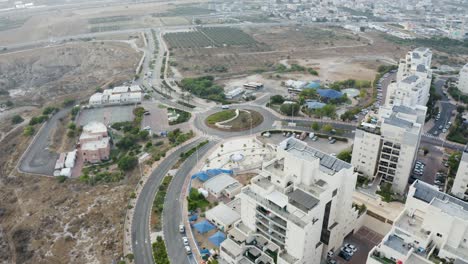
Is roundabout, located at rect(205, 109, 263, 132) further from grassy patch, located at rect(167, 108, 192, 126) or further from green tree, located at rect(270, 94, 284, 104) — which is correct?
green tree, located at rect(270, 94, 284, 104)

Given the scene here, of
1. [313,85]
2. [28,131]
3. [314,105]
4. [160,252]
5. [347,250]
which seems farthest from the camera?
[313,85]

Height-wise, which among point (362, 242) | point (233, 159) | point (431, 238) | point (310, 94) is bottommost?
point (362, 242)

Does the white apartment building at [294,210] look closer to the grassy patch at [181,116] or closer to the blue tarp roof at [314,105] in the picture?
the blue tarp roof at [314,105]

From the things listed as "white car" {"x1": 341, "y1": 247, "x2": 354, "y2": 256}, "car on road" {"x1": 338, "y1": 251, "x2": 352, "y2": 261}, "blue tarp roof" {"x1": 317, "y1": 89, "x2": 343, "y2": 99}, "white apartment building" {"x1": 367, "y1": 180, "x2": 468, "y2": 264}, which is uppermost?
"white apartment building" {"x1": 367, "y1": 180, "x2": 468, "y2": 264}

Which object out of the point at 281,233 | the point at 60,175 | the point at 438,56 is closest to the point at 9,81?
the point at 60,175

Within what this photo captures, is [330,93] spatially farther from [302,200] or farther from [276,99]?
[302,200]

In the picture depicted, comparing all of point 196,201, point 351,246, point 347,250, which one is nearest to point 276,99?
point 196,201

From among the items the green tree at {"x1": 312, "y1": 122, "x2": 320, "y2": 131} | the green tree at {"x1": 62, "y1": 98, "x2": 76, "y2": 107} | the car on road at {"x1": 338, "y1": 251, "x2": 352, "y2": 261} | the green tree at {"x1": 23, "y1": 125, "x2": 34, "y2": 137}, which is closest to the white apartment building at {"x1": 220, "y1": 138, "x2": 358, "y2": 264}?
the car on road at {"x1": 338, "y1": 251, "x2": 352, "y2": 261}
